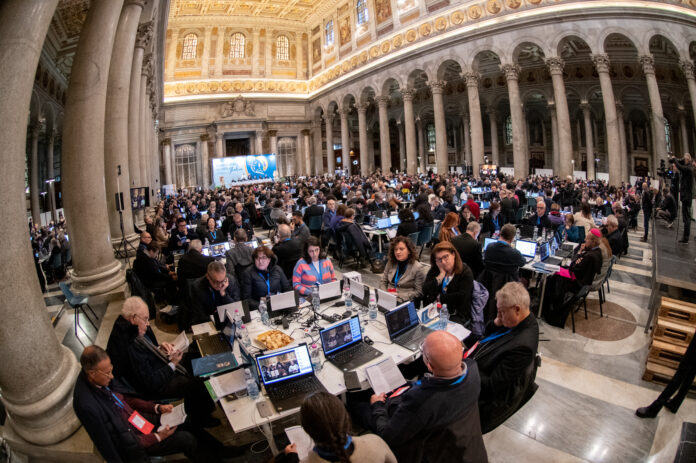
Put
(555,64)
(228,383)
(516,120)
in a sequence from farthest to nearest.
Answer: (516,120), (555,64), (228,383)

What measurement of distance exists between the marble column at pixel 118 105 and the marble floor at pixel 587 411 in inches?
119

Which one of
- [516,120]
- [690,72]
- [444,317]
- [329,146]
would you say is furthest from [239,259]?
[329,146]

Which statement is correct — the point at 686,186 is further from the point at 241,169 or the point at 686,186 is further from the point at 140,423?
the point at 241,169

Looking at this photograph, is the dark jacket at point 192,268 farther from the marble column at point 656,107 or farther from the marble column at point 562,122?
the marble column at point 656,107

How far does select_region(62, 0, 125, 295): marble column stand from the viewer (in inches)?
203

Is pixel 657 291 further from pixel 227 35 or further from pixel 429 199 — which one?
pixel 227 35

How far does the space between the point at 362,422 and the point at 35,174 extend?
18.4 meters

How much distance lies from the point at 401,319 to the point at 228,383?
1.67 metres

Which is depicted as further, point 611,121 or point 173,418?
point 611,121

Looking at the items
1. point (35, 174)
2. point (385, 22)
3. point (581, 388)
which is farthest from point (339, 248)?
point (385, 22)

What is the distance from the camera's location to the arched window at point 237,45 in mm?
33406

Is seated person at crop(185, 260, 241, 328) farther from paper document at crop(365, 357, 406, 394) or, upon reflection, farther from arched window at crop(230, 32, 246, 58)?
arched window at crop(230, 32, 246, 58)

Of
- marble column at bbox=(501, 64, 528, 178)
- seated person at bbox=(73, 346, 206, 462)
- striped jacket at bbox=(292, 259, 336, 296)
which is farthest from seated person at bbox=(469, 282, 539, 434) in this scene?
marble column at bbox=(501, 64, 528, 178)

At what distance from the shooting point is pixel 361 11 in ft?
93.2
